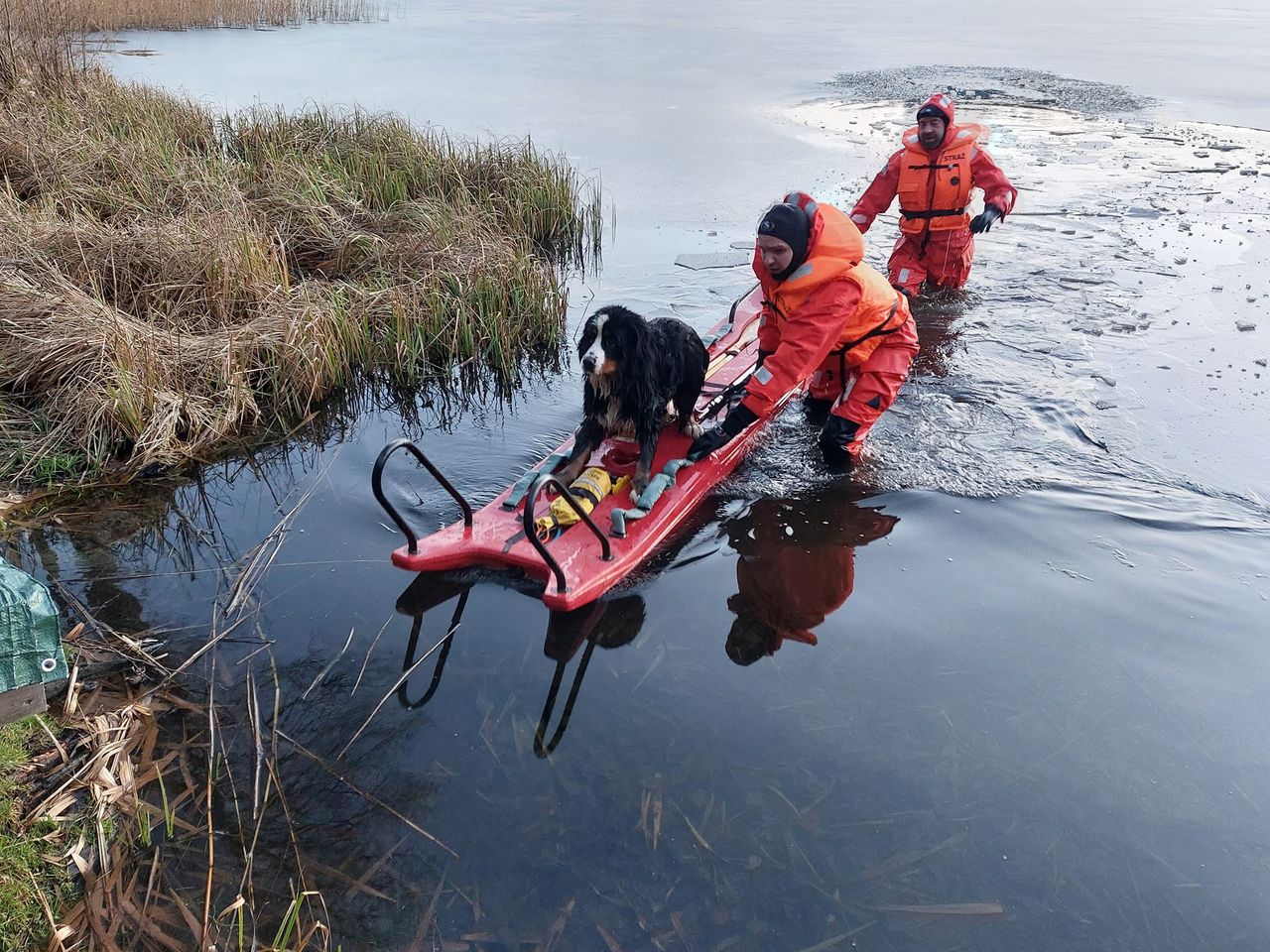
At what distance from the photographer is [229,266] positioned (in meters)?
6.67

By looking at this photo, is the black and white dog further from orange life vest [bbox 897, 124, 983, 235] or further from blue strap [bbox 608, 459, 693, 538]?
orange life vest [bbox 897, 124, 983, 235]

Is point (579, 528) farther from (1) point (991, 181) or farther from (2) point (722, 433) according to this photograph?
(1) point (991, 181)

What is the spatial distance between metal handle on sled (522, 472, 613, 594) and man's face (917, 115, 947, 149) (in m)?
→ 5.01

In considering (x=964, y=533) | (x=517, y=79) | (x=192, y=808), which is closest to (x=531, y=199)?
(x=964, y=533)

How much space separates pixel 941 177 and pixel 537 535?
17.8ft

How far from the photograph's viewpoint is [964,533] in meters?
5.31

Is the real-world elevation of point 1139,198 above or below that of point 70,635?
above

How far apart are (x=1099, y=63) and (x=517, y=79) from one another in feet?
45.5

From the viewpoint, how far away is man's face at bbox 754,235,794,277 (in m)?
4.94

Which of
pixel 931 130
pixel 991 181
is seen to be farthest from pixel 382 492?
pixel 991 181

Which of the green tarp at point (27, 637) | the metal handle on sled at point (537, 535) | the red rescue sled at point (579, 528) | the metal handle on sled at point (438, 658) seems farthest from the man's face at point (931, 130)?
the green tarp at point (27, 637)

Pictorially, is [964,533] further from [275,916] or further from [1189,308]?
[1189,308]

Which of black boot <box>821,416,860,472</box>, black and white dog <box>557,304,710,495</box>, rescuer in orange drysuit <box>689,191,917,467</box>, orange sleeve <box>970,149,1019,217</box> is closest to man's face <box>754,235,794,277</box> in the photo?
rescuer in orange drysuit <box>689,191,917,467</box>

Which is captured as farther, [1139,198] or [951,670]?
[1139,198]
